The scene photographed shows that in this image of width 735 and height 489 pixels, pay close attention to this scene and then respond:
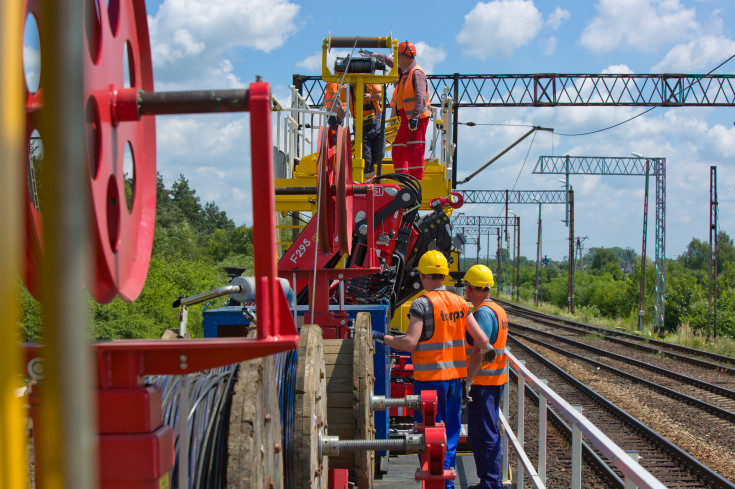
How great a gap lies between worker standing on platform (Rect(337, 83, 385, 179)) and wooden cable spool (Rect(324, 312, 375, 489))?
5.68 m

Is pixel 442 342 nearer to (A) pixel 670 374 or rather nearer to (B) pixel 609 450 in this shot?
(B) pixel 609 450

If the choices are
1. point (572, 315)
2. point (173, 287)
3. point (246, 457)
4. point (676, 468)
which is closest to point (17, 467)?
point (246, 457)

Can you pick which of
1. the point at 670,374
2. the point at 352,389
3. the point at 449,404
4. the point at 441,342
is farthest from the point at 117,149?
the point at 670,374

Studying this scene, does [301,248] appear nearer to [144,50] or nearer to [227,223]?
[144,50]

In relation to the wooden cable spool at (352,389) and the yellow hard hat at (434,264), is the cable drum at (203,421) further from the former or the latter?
the yellow hard hat at (434,264)

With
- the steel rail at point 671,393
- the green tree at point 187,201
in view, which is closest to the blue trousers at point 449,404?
the steel rail at point 671,393

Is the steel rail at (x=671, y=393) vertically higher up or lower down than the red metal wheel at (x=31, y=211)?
lower down

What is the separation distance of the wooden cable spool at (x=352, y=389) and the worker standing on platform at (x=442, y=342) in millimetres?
1156

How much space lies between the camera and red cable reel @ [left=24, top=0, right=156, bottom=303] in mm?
1925

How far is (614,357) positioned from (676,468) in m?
12.4

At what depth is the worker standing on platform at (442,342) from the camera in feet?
18.8

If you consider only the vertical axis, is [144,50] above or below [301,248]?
above

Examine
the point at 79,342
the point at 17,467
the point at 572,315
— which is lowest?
the point at 572,315

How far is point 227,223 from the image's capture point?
226ft
